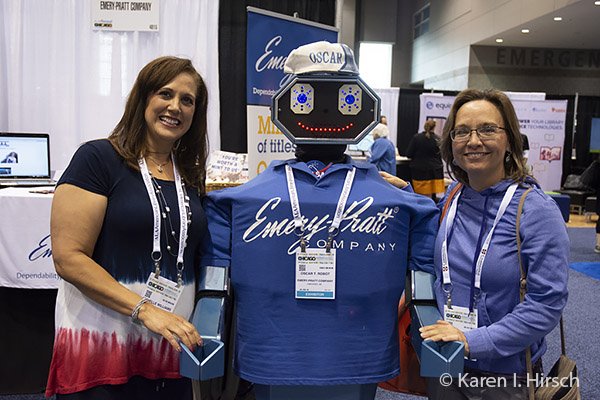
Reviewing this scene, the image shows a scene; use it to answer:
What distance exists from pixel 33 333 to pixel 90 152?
1.85m

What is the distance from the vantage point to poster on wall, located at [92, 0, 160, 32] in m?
4.15

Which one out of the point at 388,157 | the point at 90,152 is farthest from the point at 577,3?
the point at 90,152

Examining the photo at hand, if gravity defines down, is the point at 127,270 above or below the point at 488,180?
below

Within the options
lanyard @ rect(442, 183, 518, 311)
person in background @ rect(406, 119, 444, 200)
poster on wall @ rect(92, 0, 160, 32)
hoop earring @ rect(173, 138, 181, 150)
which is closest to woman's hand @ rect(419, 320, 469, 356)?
lanyard @ rect(442, 183, 518, 311)

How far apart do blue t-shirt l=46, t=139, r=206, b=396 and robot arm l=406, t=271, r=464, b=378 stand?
0.62m

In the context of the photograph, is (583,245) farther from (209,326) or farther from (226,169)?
(209,326)

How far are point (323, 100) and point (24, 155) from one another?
2.59m

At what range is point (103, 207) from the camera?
1460mm

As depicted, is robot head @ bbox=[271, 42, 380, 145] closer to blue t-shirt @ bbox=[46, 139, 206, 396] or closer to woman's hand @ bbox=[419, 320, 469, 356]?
blue t-shirt @ bbox=[46, 139, 206, 396]

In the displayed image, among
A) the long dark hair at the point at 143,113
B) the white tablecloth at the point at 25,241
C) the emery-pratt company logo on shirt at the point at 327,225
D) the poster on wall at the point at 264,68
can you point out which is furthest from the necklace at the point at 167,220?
the poster on wall at the point at 264,68

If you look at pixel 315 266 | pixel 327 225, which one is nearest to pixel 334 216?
pixel 327 225

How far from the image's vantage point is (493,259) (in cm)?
148

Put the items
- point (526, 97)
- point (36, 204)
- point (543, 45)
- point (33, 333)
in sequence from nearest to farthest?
point (36, 204) < point (33, 333) < point (526, 97) < point (543, 45)

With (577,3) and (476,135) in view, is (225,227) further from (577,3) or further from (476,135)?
(577,3)
